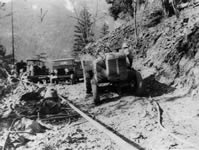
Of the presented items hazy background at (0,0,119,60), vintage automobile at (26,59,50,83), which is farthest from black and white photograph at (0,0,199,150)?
hazy background at (0,0,119,60)

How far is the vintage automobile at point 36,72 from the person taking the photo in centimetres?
2188

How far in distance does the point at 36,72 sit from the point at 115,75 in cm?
1444


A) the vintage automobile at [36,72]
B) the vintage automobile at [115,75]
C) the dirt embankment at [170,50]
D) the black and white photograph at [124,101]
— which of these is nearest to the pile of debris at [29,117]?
the black and white photograph at [124,101]

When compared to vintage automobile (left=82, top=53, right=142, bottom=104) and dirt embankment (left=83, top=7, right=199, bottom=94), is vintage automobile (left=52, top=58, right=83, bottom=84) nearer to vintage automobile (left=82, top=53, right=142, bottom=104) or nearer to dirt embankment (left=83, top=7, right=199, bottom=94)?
dirt embankment (left=83, top=7, right=199, bottom=94)

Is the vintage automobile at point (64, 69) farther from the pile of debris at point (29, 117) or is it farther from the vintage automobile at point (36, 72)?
the pile of debris at point (29, 117)

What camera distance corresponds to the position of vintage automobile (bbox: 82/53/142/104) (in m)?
9.48

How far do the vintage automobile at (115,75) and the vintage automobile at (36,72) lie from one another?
40.3 ft

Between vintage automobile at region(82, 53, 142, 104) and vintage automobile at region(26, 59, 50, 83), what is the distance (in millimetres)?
12294

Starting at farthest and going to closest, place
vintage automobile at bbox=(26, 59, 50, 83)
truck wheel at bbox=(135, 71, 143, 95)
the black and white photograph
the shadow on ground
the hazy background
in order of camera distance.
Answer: the hazy background, vintage automobile at bbox=(26, 59, 50, 83), the shadow on ground, truck wheel at bbox=(135, 71, 143, 95), the black and white photograph

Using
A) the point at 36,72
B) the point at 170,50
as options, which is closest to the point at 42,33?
the point at 36,72

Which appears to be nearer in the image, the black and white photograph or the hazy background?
the black and white photograph

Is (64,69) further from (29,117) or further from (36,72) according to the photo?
(29,117)

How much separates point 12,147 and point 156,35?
1123 cm

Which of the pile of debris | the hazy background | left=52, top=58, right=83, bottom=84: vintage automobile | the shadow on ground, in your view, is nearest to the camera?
the pile of debris
